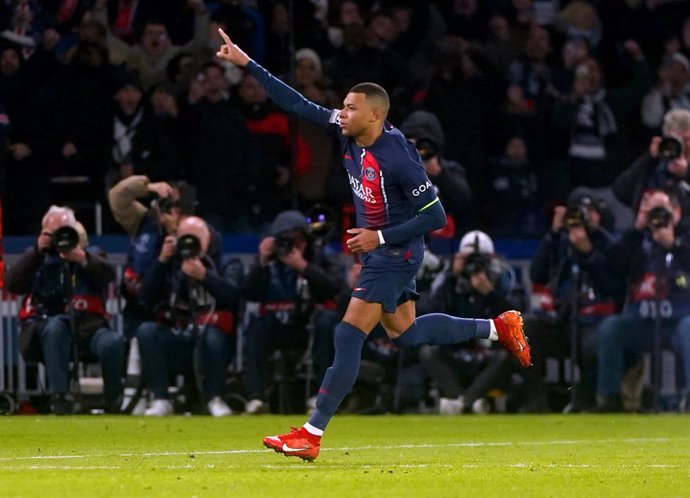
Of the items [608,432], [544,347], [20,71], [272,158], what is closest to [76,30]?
[20,71]

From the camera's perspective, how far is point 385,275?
10.5m

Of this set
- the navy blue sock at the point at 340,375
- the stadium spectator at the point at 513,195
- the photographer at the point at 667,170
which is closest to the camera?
the navy blue sock at the point at 340,375

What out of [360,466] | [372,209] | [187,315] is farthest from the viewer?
[187,315]

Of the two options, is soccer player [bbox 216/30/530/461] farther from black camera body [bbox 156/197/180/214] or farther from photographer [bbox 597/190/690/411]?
photographer [bbox 597/190/690/411]

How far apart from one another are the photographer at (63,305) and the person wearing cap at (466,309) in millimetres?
2707

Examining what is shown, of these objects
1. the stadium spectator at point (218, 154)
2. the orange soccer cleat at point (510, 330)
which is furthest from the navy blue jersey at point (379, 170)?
the stadium spectator at point (218, 154)

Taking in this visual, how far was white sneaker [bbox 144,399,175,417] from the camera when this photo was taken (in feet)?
51.5

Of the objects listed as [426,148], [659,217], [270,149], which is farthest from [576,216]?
[270,149]

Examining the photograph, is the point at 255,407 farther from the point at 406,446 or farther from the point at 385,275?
the point at 385,275

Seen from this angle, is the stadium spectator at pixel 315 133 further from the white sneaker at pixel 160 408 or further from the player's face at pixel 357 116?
the player's face at pixel 357 116

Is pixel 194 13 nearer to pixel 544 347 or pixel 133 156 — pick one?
pixel 133 156

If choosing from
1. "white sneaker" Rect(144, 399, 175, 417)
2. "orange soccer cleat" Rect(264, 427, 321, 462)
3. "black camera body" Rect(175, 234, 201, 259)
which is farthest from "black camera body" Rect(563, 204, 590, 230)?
"orange soccer cleat" Rect(264, 427, 321, 462)

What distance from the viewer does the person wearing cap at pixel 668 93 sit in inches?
756

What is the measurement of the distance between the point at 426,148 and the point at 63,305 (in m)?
3.35
